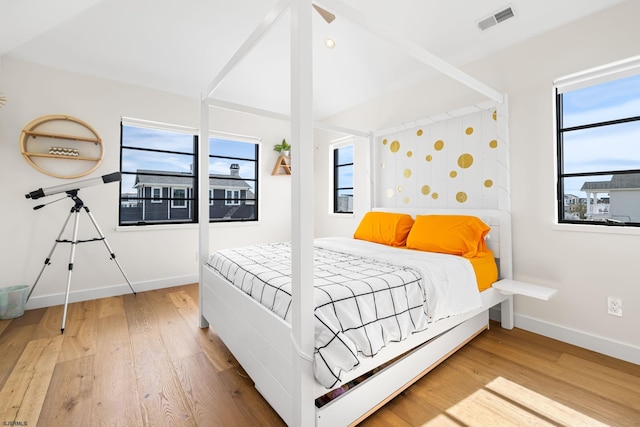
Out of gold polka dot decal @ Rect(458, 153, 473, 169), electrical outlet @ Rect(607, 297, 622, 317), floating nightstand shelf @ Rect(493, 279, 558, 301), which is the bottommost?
electrical outlet @ Rect(607, 297, 622, 317)

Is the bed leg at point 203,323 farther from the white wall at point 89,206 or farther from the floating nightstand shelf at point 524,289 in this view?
the floating nightstand shelf at point 524,289

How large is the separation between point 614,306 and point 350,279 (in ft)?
6.53

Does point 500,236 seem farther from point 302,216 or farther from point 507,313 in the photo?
point 302,216

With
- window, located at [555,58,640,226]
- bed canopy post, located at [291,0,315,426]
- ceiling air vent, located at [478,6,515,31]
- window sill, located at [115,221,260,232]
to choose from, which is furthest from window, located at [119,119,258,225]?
window, located at [555,58,640,226]

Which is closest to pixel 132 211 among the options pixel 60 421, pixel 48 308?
pixel 48 308

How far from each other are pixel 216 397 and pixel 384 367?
3.11 feet

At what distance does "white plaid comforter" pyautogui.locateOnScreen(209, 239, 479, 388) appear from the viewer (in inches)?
48.1

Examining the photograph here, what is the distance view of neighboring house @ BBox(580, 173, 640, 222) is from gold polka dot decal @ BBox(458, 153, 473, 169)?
87 centimetres

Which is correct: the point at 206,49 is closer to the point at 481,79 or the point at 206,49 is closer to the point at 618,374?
the point at 481,79

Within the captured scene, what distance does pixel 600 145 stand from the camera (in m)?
2.17

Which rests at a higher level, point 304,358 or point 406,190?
point 406,190

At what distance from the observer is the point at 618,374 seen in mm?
1816

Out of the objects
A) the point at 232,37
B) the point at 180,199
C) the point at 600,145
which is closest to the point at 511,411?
the point at 600,145

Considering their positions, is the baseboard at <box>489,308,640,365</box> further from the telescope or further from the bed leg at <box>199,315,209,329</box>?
the telescope
